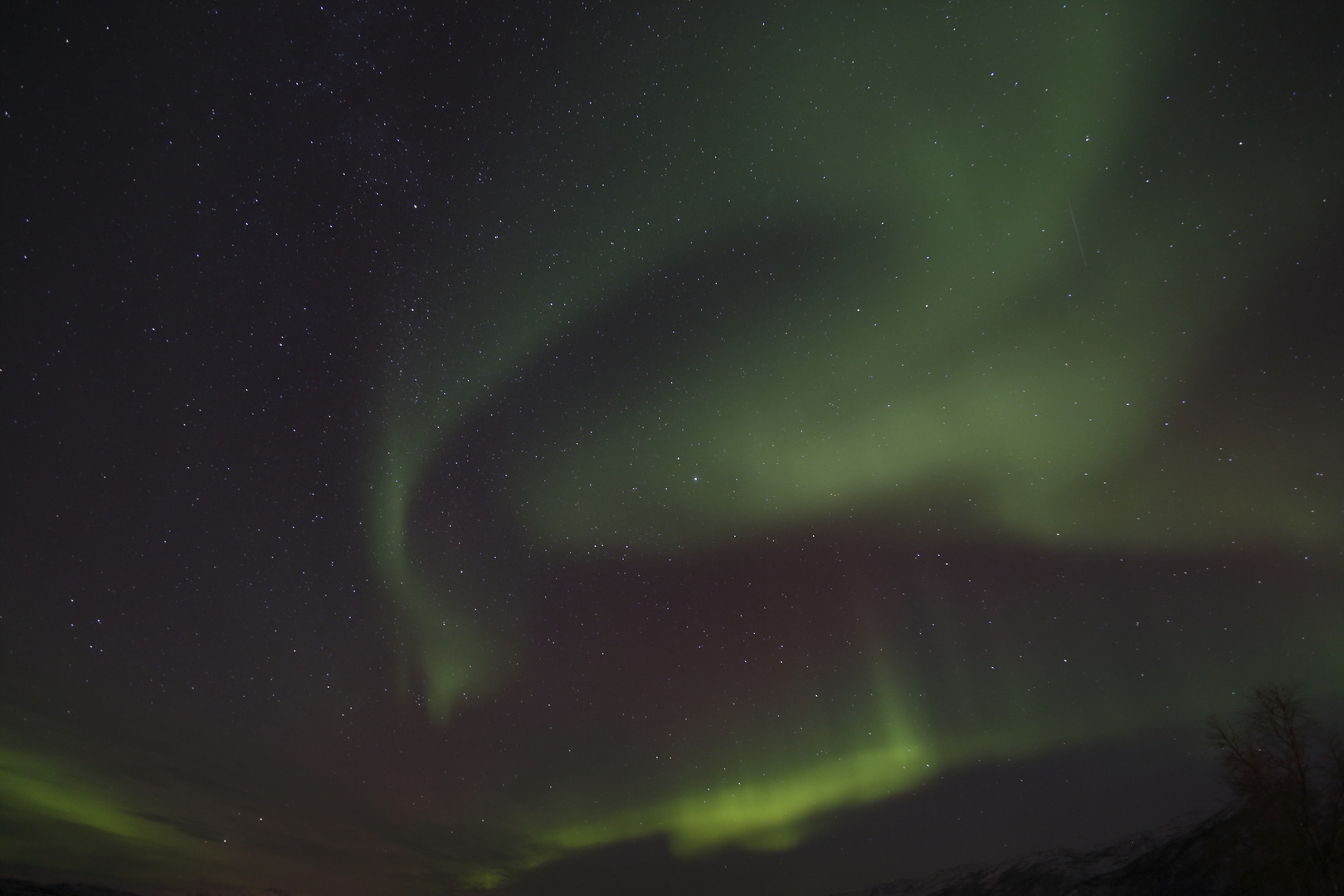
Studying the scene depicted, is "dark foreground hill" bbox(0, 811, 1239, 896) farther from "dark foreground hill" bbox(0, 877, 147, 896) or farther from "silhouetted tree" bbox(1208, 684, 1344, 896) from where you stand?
"silhouetted tree" bbox(1208, 684, 1344, 896)

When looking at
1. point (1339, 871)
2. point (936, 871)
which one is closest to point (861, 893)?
point (936, 871)

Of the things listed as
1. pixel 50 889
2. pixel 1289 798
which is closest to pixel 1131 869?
pixel 1289 798

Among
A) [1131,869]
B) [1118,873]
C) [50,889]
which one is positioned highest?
[50,889]

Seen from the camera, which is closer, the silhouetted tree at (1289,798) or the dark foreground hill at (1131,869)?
the silhouetted tree at (1289,798)

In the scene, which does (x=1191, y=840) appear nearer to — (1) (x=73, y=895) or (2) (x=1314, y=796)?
(2) (x=1314, y=796)

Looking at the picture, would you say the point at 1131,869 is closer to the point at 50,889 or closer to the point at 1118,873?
the point at 1118,873

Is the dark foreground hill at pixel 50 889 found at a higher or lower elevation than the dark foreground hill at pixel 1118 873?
higher

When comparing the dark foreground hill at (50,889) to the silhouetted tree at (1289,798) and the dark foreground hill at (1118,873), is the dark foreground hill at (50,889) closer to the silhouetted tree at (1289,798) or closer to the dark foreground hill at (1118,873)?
the dark foreground hill at (1118,873)

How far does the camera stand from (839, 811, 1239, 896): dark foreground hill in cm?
7562

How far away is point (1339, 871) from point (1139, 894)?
80507 millimetres

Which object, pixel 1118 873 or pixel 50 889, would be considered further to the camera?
pixel 50 889

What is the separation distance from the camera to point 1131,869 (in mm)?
87375

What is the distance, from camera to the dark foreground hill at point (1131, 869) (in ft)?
248

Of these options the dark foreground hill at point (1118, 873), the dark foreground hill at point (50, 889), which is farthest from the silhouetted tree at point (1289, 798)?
the dark foreground hill at point (50, 889)
